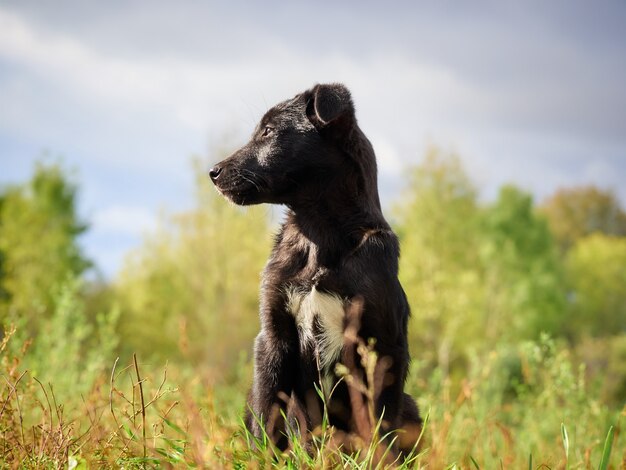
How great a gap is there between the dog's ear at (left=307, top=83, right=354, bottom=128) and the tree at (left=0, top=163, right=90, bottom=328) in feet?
79.4

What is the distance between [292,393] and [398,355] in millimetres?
626

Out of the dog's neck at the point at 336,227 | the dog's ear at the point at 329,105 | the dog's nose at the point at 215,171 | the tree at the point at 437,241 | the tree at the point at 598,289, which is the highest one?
the dog's ear at the point at 329,105

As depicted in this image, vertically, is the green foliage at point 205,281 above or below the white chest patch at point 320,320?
below

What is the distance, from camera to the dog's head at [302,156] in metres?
4.00

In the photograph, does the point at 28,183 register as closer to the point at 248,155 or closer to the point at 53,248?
the point at 53,248

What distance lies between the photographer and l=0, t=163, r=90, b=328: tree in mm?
27156

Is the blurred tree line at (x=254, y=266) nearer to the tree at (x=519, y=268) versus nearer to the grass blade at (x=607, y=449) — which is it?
the tree at (x=519, y=268)

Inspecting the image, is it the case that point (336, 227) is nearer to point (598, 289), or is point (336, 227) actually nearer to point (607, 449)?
point (607, 449)

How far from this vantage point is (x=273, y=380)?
3736 millimetres

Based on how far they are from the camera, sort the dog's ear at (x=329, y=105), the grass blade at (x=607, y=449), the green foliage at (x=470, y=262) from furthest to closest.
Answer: the green foliage at (x=470, y=262), the dog's ear at (x=329, y=105), the grass blade at (x=607, y=449)

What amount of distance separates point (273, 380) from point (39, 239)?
2635 centimetres

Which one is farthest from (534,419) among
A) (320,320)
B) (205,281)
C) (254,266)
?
(205,281)

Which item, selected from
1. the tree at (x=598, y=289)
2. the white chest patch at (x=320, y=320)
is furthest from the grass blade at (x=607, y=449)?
the tree at (x=598, y=289)

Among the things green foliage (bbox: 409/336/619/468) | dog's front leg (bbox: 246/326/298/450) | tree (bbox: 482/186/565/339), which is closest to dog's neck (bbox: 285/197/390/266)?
dog's front leg (bbox: 246/326/298/450)
